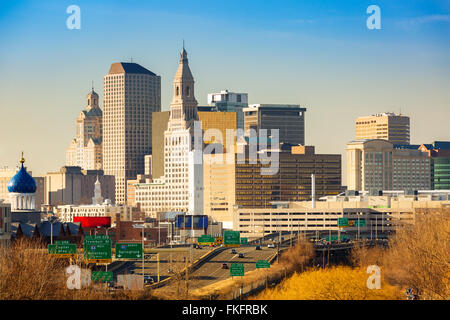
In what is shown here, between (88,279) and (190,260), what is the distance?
191 feet

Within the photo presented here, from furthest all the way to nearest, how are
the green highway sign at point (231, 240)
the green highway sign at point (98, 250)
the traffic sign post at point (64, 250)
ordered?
the green highway sign at point (231, 240)
the green highway sign at point (98, 250)
the traffic sign post at point (64, 250)

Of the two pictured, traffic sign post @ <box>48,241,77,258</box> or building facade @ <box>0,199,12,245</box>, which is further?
building facade @ <box>0,199,12,245</box>

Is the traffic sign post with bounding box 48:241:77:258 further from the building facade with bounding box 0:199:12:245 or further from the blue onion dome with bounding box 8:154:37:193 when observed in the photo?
the blue onion dome with bounding box 8:154:37:193

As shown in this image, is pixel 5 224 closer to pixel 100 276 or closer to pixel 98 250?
pixel 98 250

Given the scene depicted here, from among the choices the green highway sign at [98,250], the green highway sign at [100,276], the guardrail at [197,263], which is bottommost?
the guardrail at [197,263]

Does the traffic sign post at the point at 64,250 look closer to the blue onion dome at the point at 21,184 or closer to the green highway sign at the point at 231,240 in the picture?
the green highway sign at the point at 231,240

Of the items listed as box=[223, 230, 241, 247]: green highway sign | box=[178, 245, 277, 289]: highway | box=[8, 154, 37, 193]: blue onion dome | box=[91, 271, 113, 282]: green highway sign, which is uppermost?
box=[8, 154, 37, 193]: blue onion dome

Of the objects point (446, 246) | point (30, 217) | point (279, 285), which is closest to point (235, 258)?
point (30, 217)

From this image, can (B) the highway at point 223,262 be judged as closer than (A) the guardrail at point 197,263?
No

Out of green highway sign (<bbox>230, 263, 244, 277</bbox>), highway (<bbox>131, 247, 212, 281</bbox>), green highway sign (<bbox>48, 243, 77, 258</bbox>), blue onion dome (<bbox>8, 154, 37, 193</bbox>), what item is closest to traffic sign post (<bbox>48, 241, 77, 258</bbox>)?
green highway sign (<bbox>48, 243, 77, 258</bbox>)

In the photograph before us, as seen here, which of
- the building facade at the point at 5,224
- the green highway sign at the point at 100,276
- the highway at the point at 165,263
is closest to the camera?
the green highway sign at the point at 100,276

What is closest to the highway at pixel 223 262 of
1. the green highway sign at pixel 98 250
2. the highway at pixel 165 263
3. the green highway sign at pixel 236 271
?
the highway at pixel 165 263

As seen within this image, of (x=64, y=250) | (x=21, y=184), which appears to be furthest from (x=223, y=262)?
(x=64, y=250)
